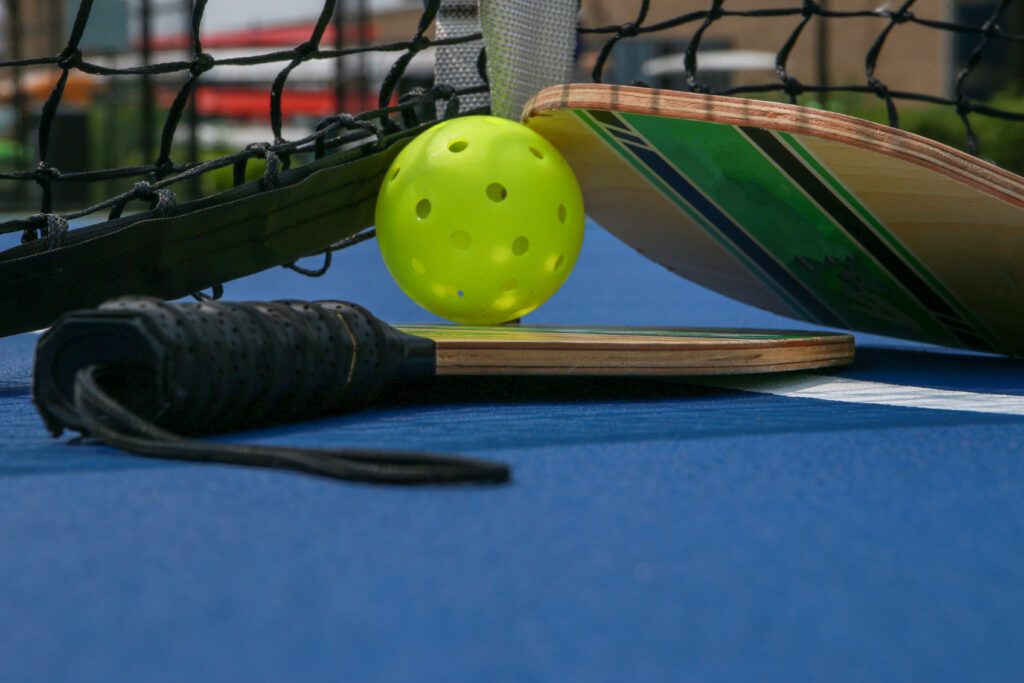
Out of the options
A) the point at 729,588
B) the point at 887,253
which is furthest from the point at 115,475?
the point at 887,253

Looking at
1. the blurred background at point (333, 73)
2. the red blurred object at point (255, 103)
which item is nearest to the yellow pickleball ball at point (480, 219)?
the blurred background at point (333, 73)

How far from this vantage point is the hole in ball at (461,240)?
159 cm

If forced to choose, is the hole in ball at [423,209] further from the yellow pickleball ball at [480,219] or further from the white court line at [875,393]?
the white court line at [875,393]

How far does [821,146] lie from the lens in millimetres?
1430

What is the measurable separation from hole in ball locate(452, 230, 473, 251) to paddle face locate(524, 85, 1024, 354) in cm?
20

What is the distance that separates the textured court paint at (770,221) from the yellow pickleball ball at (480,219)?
0.33 feet

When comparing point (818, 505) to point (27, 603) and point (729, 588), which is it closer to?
point (729, 588)

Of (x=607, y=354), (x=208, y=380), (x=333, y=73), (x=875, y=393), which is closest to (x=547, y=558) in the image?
(x=208, y=380)

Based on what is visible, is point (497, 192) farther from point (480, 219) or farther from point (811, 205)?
point (811, 205)

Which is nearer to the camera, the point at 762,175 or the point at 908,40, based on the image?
the point at 762,175

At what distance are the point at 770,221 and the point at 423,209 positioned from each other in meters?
0.43

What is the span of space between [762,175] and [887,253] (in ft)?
0.67

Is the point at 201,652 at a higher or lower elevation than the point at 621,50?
higher

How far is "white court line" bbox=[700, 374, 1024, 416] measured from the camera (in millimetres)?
1386
